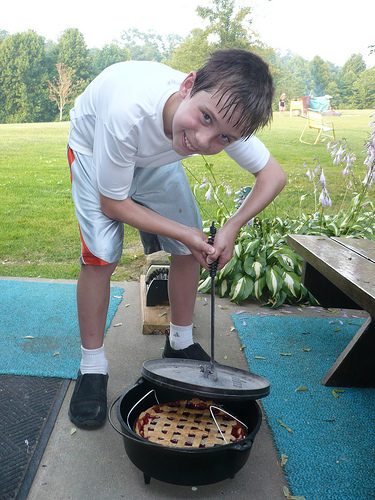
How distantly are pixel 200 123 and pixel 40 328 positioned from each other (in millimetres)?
1580

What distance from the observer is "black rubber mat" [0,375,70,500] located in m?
1.26

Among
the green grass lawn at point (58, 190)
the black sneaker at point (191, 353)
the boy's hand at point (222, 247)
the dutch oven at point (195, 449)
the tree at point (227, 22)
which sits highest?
the tree at point (227, 22)

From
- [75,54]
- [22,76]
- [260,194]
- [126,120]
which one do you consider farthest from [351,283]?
[22,76]

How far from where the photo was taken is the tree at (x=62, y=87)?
553 inches

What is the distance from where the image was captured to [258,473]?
4.41ft

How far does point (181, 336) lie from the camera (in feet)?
6.06

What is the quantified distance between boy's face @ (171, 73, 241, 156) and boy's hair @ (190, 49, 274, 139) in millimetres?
17

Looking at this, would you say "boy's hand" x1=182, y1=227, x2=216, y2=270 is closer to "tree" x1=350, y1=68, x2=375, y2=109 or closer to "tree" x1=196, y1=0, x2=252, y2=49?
"tree" x1=350, y1=68, x2=375, y2=109

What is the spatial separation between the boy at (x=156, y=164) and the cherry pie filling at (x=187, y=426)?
267mm

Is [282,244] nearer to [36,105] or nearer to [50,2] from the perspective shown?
[50,2]

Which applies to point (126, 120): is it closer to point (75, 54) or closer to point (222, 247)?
point (222, 247)

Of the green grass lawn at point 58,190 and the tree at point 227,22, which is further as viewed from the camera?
the tree at point 227,22

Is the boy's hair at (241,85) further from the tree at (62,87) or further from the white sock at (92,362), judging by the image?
the tree at (62,87)

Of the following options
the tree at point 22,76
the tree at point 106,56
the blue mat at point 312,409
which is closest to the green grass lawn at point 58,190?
the blue mat at point 312,409
